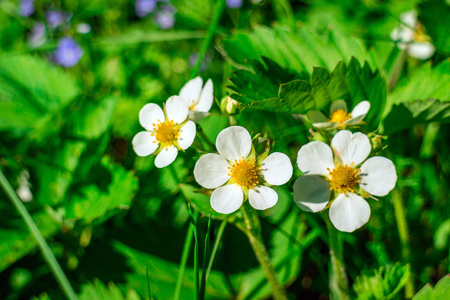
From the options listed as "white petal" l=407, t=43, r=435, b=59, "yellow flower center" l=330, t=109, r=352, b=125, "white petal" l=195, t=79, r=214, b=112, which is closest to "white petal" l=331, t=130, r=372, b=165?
"yellow flower center" l=330, t=109, r=352, b=125

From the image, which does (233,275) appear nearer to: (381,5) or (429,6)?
(429,6)

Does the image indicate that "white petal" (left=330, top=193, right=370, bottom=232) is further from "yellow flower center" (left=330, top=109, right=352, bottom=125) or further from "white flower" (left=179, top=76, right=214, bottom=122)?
"white flower" (left=179, top=76, right=214, bottom=122)

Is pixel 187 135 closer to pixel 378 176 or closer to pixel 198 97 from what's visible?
pixel 198 97

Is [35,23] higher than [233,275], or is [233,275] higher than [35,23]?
[35,23]

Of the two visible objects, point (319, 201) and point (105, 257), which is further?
point (105, 257)

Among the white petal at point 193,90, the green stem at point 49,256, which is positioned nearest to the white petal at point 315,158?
the white petal at point 193,90

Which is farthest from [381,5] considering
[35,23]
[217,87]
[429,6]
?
[35,23]

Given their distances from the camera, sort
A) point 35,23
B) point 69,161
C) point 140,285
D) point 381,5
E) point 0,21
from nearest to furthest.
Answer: point 140,285 < point 69,161 < point 381,5 < point 0,21 < point 35,23
